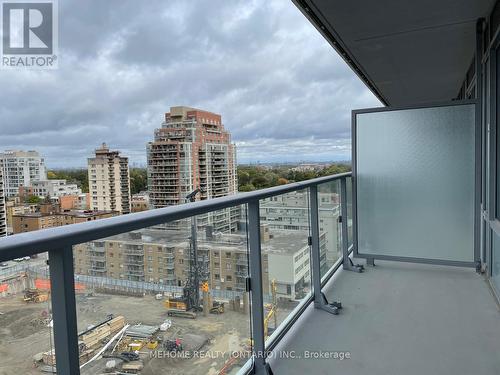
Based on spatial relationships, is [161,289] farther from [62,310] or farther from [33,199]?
[33,199]

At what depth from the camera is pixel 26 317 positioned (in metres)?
0.87

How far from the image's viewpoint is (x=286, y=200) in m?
2.55

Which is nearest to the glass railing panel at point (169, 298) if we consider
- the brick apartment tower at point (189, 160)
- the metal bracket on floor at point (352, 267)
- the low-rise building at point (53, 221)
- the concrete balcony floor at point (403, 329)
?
the low-rise building at point (53, 221)

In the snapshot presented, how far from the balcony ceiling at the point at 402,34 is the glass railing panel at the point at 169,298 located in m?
2.32

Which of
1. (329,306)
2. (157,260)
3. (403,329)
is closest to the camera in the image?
(157,260)

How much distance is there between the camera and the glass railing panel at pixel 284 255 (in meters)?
2.12

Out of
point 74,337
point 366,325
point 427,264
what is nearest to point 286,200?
point 366,325

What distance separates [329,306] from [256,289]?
1.10 meters

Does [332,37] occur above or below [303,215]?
above

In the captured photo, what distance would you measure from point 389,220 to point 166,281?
3217 millimetres

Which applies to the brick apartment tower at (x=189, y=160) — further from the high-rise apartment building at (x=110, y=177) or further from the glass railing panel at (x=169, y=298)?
the glass railing panel at (x=169, y=298)

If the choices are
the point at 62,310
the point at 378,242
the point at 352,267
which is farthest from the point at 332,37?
the point at 62,310

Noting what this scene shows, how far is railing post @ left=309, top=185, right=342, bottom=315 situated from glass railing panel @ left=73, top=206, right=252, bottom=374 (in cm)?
110

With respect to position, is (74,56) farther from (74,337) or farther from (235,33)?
(74,337)
